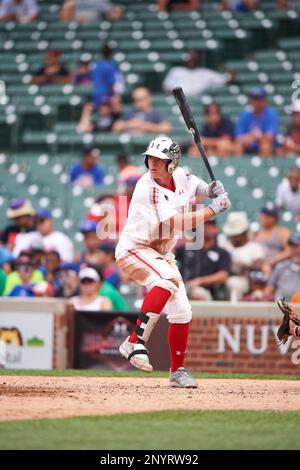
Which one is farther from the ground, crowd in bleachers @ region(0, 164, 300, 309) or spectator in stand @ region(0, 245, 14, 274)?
crowd in bleachers @ region(0, 164, 300, 309)

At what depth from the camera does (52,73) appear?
60.4 feet

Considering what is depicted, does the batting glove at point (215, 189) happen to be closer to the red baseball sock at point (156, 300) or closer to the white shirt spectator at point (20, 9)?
the red baseball sock at point (156, 300)

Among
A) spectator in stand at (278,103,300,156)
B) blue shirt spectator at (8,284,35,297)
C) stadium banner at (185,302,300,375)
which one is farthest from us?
spectator in stand at (278,103,300,156)

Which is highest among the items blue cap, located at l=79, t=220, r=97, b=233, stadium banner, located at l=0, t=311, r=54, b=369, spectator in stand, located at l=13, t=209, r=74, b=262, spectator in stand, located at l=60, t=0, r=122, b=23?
spectator in stand, located at l=60, t=0, r=122, b=23

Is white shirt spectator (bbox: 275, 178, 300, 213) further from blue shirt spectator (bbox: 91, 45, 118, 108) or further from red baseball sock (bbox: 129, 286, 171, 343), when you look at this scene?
red baseball sock (bbox: 129, 286, 171, 343)

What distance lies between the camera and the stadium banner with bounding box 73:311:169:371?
470 inches

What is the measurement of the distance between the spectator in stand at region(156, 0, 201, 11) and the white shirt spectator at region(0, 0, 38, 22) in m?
2.68

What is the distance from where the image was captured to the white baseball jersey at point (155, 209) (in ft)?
26.1

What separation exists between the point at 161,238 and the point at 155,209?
0.37 meters

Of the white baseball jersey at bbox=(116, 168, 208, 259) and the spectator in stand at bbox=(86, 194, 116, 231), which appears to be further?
the spectator in stand at bbox=(86, 194, 116, 231)

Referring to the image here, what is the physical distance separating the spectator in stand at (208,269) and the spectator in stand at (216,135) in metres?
2.59

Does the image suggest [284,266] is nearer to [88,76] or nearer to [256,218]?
[256,218]

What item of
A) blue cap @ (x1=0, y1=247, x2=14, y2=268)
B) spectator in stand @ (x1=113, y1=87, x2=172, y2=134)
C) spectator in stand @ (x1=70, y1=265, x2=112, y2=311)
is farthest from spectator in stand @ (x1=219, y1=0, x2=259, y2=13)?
spectator in stand @ (x1=70, y1=265, x2=112, y2=311)
